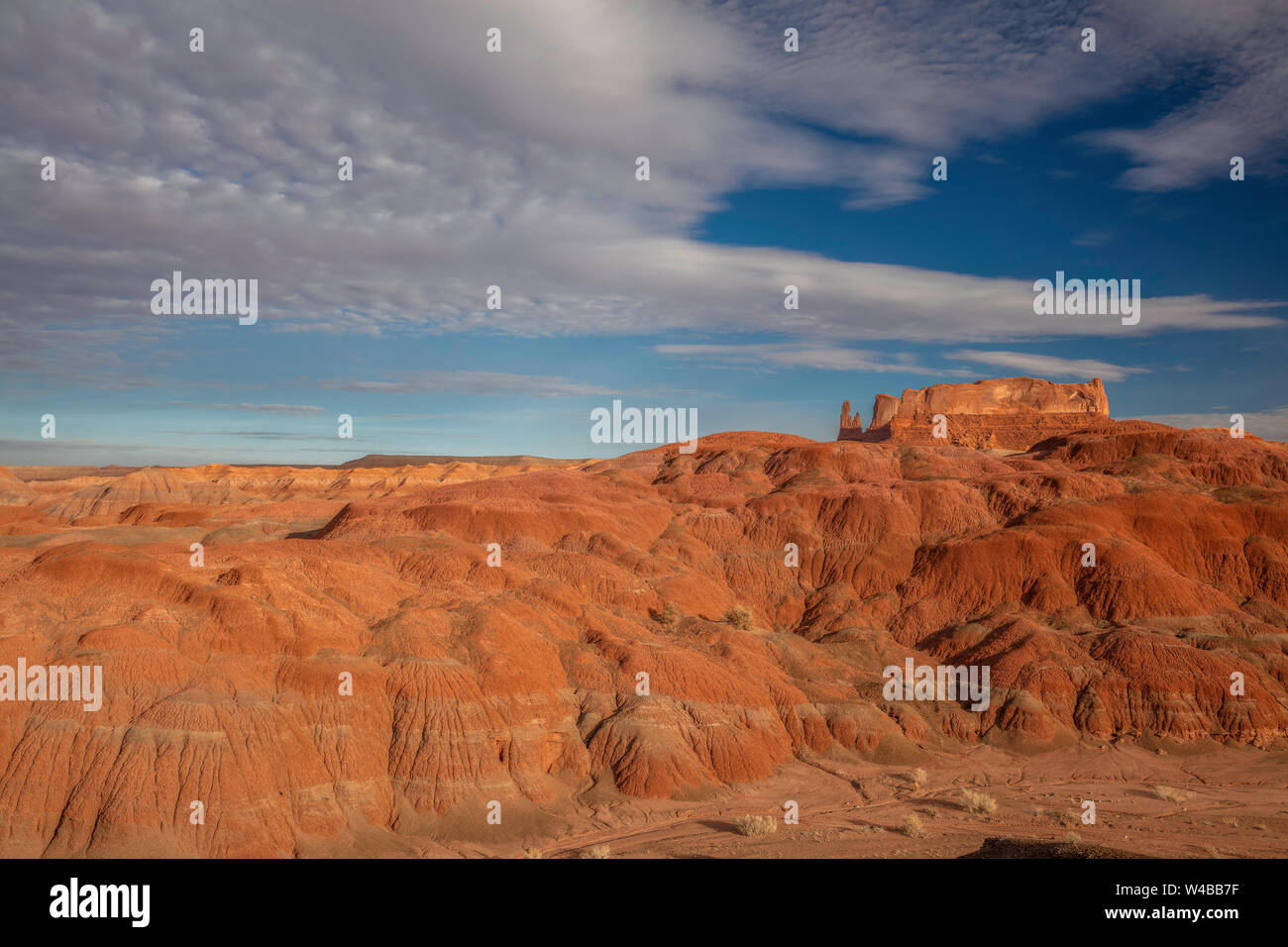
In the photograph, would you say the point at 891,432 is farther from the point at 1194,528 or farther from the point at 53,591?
the point at 53,591

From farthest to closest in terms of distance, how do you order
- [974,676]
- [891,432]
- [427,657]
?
[891,432] < [974,676] < [427,657]

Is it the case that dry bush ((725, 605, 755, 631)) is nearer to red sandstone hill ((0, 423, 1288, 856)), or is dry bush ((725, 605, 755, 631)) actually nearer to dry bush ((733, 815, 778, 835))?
red sandstone hill ((0, 423, 1288, 856))

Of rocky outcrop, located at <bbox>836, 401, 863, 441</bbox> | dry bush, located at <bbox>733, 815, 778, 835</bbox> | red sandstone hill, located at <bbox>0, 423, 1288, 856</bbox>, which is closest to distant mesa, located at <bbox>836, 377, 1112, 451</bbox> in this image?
rocky outcrop, located at <bbox>836, 401, 863, 441</bbox>

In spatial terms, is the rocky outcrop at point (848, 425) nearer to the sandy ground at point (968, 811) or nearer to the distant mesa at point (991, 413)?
the distant mesa at point (991, 413)

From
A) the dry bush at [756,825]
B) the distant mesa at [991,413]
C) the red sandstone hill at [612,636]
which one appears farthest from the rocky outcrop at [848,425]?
the dry bush at [756,825]

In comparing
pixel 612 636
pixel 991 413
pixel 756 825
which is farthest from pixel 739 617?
pixel 991 413
